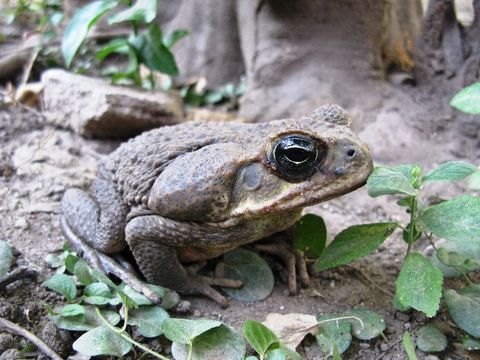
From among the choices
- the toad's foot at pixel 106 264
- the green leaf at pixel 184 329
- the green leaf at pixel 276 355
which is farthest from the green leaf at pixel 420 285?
the toad's foot at pixel 106 264

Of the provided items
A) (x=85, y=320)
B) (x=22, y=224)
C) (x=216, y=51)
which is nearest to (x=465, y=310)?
(x=85, y=320)

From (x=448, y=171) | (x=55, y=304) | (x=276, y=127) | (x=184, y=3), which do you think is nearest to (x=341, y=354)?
(x=448, y=171)

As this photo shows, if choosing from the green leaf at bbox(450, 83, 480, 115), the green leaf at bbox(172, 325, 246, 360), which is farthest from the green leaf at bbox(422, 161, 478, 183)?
the green leaf at bbox(172, 325, 246, 360)

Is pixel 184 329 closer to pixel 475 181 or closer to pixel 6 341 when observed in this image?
pixel 6 341

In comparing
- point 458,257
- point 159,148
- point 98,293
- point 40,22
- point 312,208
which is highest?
point 40,22

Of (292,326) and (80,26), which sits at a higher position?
(80,26)

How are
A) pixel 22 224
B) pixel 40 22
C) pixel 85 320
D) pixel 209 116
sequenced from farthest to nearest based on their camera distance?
pixel 40 22 → pixel 209 116 → pixel 22 224 → pixel 85 320
